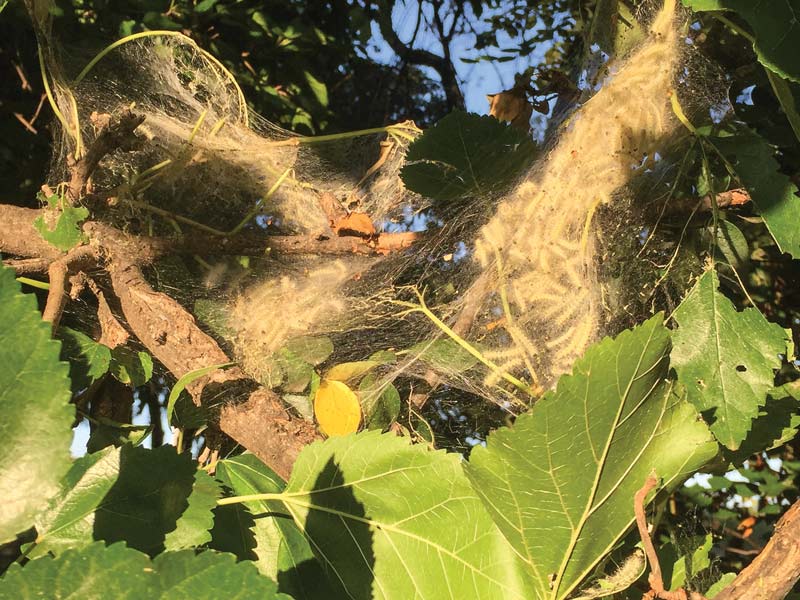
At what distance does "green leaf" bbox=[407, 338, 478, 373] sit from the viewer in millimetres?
1395

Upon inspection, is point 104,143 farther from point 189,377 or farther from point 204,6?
point 204,6

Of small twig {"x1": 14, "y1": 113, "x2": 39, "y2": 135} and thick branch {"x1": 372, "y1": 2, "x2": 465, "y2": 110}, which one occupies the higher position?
thick branch {"x1": 372, "y1": 2, "x2": 465, "y2": 110}

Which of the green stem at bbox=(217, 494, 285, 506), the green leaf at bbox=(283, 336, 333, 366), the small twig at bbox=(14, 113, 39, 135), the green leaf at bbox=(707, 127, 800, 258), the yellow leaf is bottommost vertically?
the green stem at bbox=(217, 494, 285, 506)

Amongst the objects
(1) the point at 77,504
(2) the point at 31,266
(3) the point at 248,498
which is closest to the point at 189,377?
(3) the point at 248,498

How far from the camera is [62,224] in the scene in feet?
4.39

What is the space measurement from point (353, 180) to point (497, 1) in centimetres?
141

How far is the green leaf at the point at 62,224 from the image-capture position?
1336 millimetres

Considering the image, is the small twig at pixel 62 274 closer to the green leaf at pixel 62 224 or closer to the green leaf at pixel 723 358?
the green leaf at pixel 62 224

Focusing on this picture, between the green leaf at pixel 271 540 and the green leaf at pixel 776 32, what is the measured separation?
0.79 meters

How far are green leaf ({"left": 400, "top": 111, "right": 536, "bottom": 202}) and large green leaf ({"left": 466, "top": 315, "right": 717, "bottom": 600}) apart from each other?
780 mm

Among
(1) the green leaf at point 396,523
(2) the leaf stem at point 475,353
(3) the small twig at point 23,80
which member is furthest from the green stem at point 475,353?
(3) the small twig at point 23,80

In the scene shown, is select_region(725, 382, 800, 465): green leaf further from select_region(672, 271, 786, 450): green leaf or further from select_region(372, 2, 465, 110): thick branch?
select_region(372, 2, 465, 110): thick branch

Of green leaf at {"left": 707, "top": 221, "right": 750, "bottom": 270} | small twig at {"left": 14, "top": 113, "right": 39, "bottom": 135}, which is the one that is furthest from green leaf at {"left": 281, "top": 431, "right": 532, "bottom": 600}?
small twig at {"left": 14, "top": 113, "right": 39, "bottom": 135}

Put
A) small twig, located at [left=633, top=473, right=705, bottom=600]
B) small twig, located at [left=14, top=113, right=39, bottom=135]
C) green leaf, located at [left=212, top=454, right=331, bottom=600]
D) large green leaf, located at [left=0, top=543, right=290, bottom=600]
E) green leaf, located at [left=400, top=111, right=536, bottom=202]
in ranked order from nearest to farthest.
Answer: large green leaf, located at [left=0, top=543, right=290, bottom=600] → small twig, located at [left=633, top=473, right=705, bottom=600] → green leaf, located at [left=212, top=454, right=331, bottom=600] → green leaf, located at [left=400, top=111, right=536, bottom=202] → small twig, located at [left=14, top=113, right=39, bottom=135]
